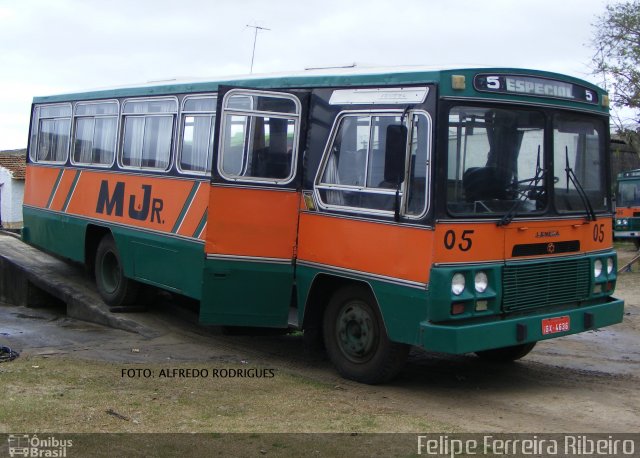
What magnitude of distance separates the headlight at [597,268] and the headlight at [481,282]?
158cm

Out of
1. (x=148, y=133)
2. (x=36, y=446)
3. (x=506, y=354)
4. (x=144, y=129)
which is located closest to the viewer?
(x=36, y=446)

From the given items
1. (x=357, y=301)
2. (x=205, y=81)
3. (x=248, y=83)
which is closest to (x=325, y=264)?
(x=357, y=301)

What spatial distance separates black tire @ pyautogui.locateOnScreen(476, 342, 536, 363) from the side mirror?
8.91 feet

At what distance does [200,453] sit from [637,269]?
56.7ft

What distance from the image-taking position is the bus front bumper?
6613 millimetres

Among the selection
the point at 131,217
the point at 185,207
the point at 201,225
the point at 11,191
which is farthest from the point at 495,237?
the point at 11,191

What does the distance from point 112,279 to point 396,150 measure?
599cm

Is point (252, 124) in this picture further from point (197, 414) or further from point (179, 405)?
point (197, 414)

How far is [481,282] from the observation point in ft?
22.5

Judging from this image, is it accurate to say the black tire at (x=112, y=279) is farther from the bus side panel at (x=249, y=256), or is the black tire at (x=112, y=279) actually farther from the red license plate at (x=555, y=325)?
the red license plate at (x=555, y=325)

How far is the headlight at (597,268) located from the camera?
7.84 metres

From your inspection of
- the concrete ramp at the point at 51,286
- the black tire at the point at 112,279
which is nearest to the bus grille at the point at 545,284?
the concrete ramp at the point at 51,286

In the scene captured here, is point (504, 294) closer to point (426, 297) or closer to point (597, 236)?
point (426, 297)

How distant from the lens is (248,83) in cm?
885
